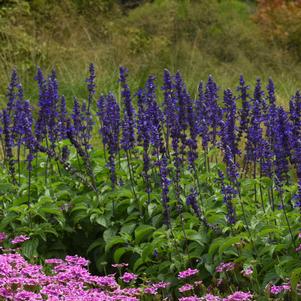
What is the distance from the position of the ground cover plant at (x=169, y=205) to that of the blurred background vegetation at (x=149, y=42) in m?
6.03

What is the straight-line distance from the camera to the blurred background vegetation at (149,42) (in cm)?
1465

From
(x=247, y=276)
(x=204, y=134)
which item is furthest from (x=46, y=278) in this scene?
(x=204, y=134)

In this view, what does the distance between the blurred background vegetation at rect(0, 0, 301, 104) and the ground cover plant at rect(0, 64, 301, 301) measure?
6026mm

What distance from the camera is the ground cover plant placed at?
509 cm

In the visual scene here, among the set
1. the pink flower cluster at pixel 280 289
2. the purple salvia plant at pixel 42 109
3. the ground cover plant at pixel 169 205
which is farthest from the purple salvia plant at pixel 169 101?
the pink flower cluster at pixel 280 289

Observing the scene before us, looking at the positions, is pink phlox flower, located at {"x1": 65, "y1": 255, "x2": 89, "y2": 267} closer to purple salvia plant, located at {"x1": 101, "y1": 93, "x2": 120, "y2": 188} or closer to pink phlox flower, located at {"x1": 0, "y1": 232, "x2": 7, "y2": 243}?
pink phlox flower, located at {"x1": 0, "y1": 232, "x2": 7, "y2": 243}

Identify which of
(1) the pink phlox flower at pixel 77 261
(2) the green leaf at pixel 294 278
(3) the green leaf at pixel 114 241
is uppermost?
(2) the green leaf at pixel 294 278

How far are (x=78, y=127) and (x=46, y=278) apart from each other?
2379 millimetres

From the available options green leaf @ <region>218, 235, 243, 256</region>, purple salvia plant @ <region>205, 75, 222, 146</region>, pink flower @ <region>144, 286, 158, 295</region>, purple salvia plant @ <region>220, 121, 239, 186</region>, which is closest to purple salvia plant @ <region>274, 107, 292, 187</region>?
purple salvia plant @ <region>220, 121, 239, 186</region>

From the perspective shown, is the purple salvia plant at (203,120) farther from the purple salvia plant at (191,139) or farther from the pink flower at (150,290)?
the pink flower at (150,290)

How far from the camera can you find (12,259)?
491 cm

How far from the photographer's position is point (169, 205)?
6.08 m

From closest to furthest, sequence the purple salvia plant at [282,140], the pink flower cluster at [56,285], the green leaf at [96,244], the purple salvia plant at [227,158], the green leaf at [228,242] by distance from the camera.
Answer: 1. the pink flower cluster at [56,285]
2. the purple salvia plant at [227,158]
3. the green leaf at [228,242]
4. the purple salvia plant at [282,140]
5. the green leaf at [96,244]

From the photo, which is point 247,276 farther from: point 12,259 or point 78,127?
point 78,127
